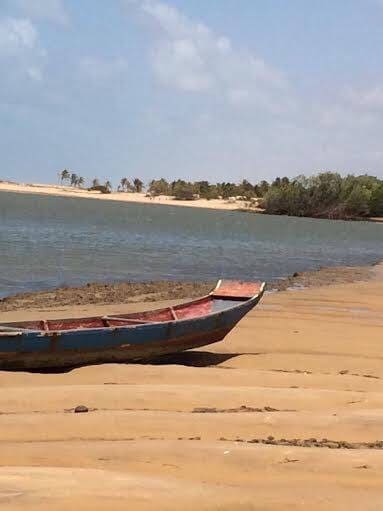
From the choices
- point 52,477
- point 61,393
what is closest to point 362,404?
point 61,393

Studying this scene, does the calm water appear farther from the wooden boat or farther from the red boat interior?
the wooden boat

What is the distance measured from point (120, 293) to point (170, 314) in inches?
276

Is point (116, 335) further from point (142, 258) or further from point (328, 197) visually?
point (328, 197)

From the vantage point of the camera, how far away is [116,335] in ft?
29.2

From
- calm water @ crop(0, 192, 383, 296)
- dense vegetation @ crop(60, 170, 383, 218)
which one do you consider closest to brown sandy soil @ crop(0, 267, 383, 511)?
calm water @ crop(0, 192, 383, 296)

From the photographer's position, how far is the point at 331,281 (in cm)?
2238

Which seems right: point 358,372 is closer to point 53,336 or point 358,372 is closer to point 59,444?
point 53,336

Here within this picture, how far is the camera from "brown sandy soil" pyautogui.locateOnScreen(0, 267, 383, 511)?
4055 millimetres

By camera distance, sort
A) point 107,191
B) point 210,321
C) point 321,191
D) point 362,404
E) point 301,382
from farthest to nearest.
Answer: point 107,191, point 321,191, point 210,321, point 301,382, point 362,404

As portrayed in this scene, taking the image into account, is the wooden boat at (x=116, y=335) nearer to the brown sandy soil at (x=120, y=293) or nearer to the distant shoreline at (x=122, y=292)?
the distant shoreline at (x=122, y=292)

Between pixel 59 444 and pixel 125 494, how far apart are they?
1.38 metres

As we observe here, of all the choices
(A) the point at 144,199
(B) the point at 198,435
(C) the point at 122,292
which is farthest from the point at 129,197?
(B) the point at 198,435

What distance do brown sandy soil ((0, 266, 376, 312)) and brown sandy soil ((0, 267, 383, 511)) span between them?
6.19 metres

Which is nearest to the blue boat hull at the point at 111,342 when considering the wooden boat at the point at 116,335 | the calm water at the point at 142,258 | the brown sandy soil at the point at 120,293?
the wooden boat at the point at 116,335
